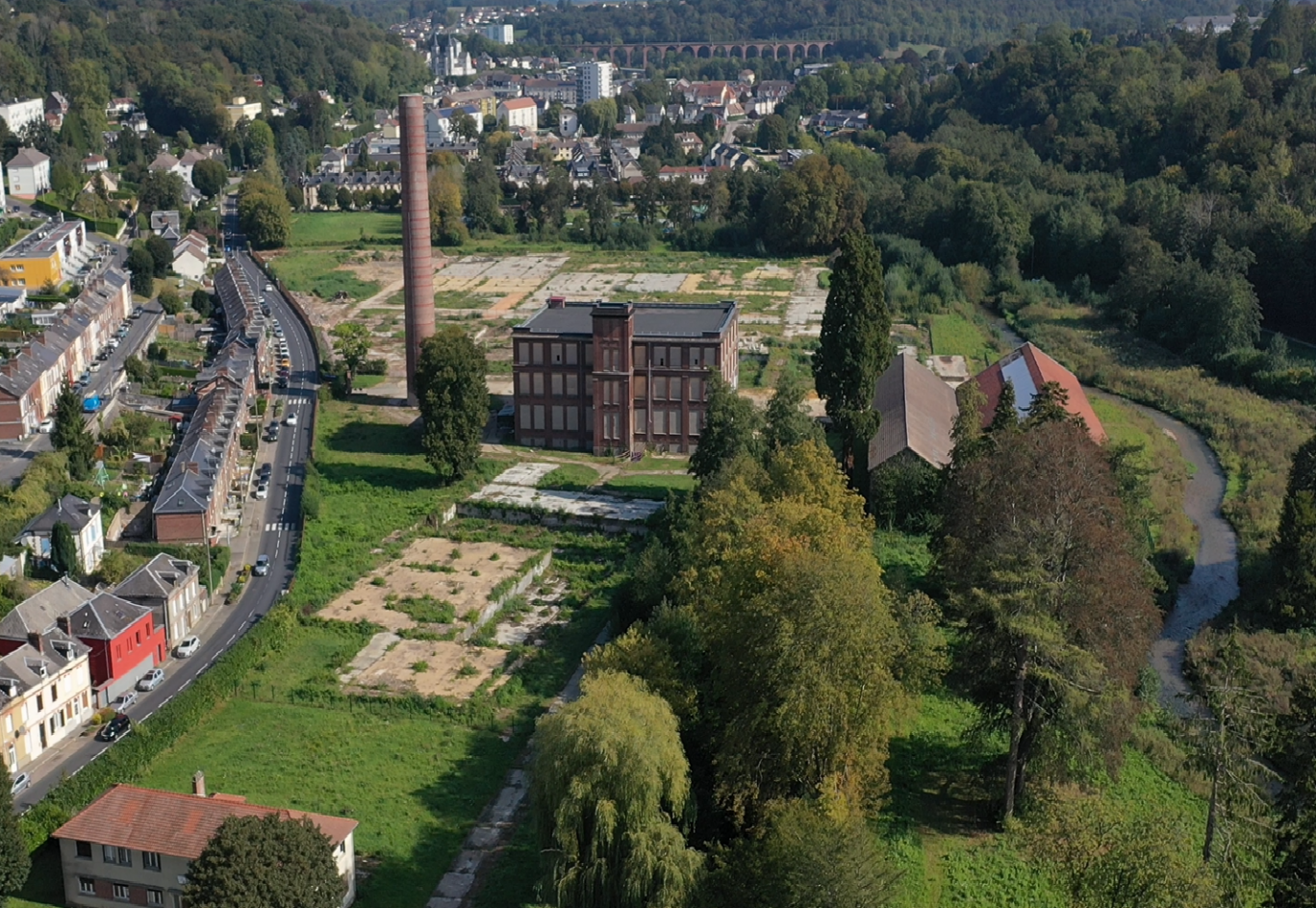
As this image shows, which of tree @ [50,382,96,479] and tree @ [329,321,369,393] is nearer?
tree @ [50,382,96,479]

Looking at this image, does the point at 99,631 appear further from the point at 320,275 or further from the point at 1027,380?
the point at 320,275

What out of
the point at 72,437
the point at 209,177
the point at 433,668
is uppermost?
the point at 209,177

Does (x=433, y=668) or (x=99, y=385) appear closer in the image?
(x=433, y=668)

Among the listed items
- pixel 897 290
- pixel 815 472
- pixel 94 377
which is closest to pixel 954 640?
pixel 815 472

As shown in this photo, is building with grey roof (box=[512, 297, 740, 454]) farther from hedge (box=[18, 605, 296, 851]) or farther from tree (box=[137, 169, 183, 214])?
tree (box=[137, 169, 183, 214])

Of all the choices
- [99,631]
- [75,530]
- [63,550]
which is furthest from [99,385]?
[99,631]

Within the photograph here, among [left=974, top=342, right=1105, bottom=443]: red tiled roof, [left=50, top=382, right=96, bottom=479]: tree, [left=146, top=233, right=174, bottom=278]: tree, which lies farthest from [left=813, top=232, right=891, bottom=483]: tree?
[left=146, top=233, right=174, bottom=278]: tree
